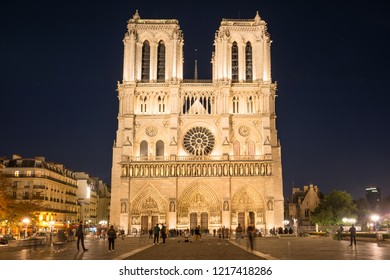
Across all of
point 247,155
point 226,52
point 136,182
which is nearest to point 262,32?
point 226,52

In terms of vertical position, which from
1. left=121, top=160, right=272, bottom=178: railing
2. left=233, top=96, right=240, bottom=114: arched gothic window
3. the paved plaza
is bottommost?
the paved plaza

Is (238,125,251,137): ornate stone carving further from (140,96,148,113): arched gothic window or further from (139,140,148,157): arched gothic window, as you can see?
(140,96,148,113): arched gothic window

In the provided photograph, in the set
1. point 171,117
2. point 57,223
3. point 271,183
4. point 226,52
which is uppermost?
point 226,52

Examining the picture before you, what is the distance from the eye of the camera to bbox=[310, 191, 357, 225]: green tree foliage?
66.2 metres

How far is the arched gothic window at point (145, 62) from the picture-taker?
59.2 meters

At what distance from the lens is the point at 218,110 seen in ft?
187

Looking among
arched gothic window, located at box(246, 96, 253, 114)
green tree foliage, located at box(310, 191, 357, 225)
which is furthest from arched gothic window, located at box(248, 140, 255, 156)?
green tree foliage, located at box(310, 191, 357, 225)

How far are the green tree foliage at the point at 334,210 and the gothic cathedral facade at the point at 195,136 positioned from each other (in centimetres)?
1394

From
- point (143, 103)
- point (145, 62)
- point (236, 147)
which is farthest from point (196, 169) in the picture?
point (145, 62)

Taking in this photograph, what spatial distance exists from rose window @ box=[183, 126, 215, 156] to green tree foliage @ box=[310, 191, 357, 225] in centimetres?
2057

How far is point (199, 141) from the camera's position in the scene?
57.2 m

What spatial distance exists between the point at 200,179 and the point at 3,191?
2141 cm

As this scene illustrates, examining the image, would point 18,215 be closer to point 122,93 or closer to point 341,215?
point 122,93

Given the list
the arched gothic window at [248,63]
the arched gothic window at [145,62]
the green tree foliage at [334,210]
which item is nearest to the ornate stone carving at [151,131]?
the arched gothic window at [145,62]
